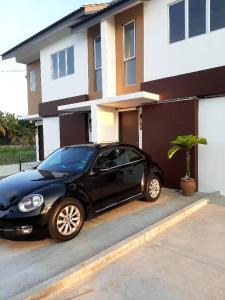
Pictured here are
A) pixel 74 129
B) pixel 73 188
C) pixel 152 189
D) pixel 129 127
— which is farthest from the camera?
pixel 74 129

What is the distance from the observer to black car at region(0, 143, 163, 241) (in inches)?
188

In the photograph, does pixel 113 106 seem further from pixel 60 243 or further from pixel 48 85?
pixel 60 243

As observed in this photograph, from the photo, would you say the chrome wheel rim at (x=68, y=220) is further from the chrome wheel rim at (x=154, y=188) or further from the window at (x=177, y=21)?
the window at (x=177, y=21)

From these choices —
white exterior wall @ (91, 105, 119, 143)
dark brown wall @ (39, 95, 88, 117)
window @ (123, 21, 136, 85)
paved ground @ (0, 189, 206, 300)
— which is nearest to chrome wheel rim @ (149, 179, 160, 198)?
paved ground @ (0, 189, 206, 300)

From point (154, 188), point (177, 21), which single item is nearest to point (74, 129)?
point (177, 21)

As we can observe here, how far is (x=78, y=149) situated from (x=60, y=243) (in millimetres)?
2196

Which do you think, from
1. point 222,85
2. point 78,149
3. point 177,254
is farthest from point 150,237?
point 222,85

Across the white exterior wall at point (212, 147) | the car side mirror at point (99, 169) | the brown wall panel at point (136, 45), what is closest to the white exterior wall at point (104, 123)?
A: the brown wall panel at point (136, 45)

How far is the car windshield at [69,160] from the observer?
19.3 feet

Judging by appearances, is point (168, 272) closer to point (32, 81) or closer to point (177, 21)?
point (177, 21)

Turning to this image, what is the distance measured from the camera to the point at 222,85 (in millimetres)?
7535

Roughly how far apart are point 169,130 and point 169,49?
238 cm

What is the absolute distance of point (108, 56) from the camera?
10336 mm

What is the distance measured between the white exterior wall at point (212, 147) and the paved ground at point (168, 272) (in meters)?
2.71
